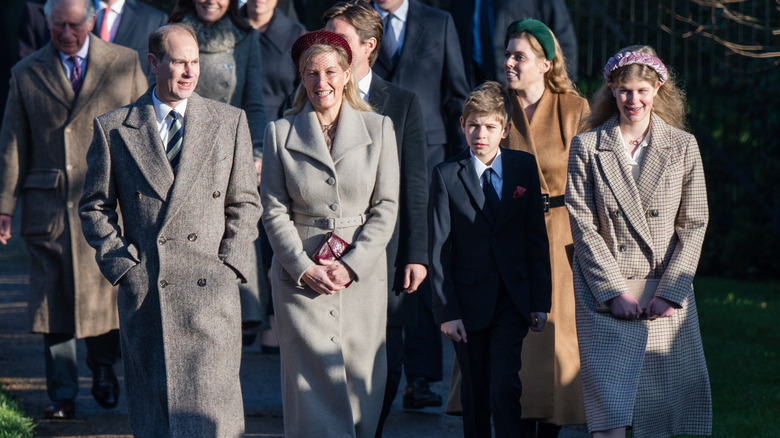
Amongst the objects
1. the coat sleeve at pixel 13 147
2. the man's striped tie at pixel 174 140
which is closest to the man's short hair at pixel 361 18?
the man's striped tie at pixel 174 140

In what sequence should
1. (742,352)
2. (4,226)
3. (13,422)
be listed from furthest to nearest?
1. (742,352)
2. (4,226)
3. (13,422)

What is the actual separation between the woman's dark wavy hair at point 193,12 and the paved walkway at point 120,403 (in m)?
2.26

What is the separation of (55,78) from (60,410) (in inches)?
76.7

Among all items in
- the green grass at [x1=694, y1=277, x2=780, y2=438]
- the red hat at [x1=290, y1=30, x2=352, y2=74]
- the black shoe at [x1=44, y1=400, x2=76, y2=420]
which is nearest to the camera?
the red hat at [x1=290, y1=30, x2=352, y2=74]

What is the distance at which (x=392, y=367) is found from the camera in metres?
6.20

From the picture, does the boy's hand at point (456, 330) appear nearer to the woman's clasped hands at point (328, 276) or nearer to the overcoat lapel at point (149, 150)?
the woman's clasped hands at point (328, 276)

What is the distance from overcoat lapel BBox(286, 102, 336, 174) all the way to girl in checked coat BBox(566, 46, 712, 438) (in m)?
1.11

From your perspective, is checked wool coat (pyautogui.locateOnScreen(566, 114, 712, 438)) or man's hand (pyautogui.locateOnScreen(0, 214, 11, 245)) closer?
checked wool coat (pyautogui.locateOnScreen(566, 114, 712, 438))

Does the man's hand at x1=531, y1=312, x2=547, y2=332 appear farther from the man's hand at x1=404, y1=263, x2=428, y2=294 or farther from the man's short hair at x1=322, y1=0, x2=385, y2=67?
the man's short hair at x1=322, y1=0, x2=385, y2=67

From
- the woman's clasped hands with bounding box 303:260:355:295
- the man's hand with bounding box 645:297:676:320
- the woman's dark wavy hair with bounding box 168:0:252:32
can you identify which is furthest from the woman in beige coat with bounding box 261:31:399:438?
the woman's dark wavy hair with bounding box 168:0:252:32

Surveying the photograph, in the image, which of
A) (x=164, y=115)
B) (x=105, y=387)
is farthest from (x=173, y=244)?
(x=105, y=387)

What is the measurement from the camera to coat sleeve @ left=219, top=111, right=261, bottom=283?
5266mm

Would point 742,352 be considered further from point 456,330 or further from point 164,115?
point 164,115

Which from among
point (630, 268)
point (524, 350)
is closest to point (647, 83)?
point (630, 268)
